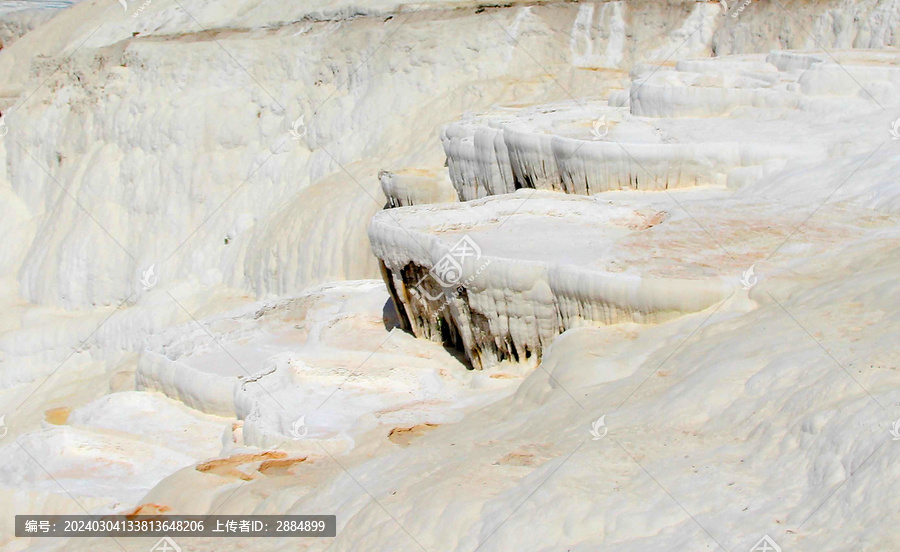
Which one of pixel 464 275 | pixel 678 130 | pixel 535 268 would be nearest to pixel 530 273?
pixel 535 268

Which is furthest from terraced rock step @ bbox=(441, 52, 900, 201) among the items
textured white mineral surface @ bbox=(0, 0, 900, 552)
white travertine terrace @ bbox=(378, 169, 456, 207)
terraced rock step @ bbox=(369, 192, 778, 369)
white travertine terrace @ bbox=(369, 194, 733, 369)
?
white travertine terrace @ bbox=(369, 194, 733, 369)

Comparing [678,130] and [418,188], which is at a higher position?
[678,130]

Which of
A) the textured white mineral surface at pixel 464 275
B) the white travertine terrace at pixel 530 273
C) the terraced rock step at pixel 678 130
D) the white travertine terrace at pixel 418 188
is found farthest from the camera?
the white travertine terrace at pixel 418 188

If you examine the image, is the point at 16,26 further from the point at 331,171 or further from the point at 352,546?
the point at 352,546

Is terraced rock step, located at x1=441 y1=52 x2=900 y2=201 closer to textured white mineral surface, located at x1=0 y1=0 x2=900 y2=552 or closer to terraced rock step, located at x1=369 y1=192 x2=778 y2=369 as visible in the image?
textured white mineral surface, located at x1=0 y1=0 x2=900 y2=552

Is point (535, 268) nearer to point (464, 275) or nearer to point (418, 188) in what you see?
point (464, 275)

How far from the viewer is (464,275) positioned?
889 centimetres

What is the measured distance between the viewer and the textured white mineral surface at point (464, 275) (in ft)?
17.5

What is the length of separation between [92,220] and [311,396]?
14.5m

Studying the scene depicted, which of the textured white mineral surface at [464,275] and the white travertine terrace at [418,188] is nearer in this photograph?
the textured white mineral surface at [464,275]

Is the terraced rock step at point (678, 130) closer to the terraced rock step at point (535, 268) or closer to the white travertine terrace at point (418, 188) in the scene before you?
the white travertine terrace at point (418, 188)

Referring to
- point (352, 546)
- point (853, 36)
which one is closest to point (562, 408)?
point (352, 546)

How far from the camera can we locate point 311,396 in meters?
9.35

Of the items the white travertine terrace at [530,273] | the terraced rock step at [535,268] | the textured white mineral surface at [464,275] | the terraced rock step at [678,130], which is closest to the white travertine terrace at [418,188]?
the textured white mineral surface at [464,275]
